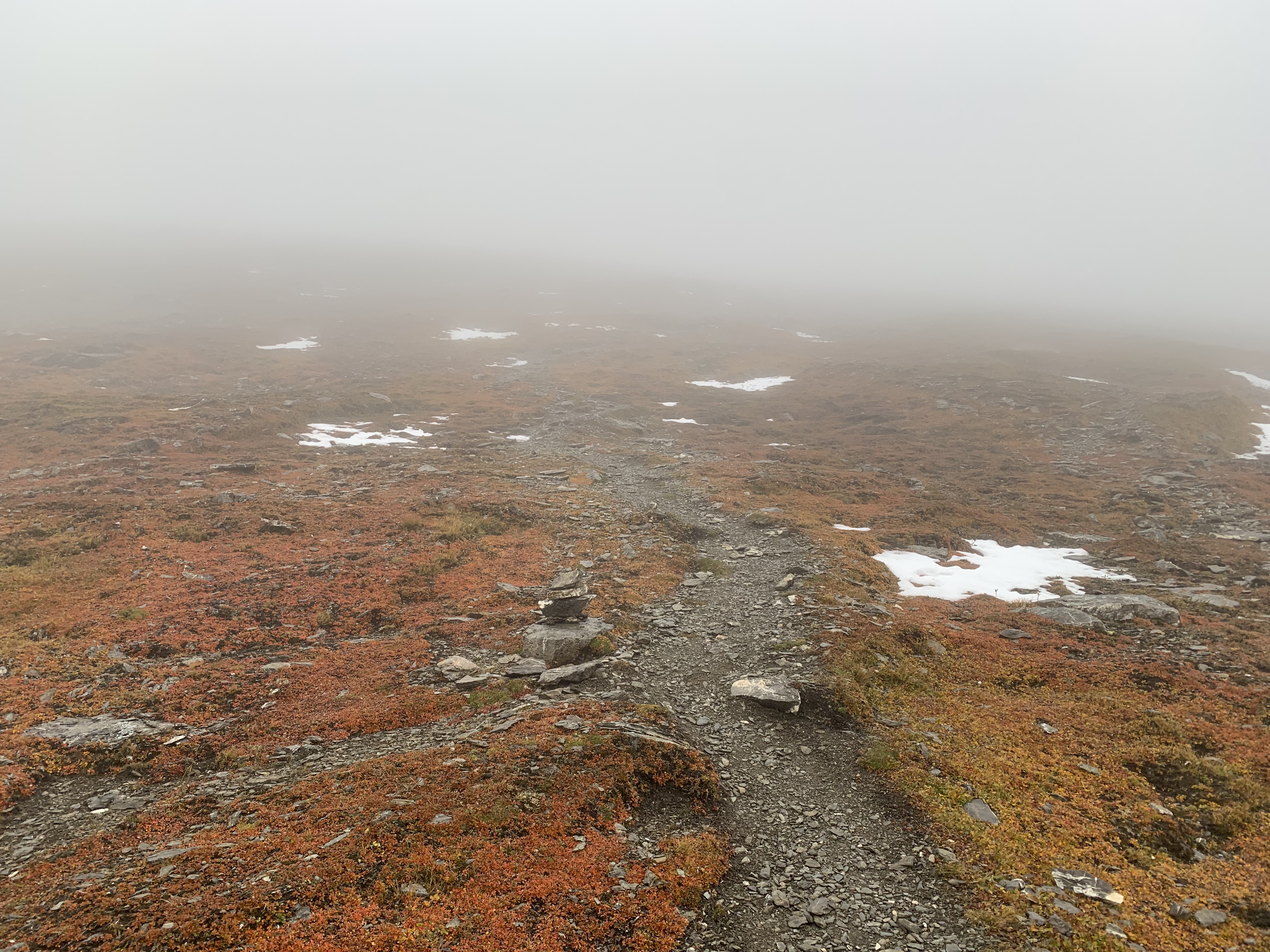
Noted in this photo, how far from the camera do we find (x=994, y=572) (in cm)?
2633

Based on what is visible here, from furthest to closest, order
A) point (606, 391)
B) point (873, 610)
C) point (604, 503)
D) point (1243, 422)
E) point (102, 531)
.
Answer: point (606, 391) < point (1243, 422) < point (604, 503) < point (102, 531) < point (873, 610)

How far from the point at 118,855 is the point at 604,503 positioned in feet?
82.6

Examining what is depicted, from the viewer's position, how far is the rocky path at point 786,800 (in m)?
9.77

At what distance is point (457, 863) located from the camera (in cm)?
1020

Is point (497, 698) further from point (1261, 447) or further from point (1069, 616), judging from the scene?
point (1261, 447)

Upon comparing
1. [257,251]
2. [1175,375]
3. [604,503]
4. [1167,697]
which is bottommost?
[604,503]

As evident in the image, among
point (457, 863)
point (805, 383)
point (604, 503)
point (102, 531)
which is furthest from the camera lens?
point (805, 383)

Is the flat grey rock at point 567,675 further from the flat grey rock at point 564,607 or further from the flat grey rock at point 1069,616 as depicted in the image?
Result: the flat grey rock at point 1069,616

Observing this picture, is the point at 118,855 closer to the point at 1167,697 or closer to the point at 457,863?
the point at 457,863

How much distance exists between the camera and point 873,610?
21.5 m

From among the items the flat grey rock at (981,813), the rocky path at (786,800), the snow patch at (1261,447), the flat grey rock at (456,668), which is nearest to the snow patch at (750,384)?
the snow patch at (1261,447)

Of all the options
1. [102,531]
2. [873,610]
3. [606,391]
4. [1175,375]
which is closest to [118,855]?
[102,531]

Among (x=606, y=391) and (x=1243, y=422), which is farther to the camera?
(x=606, y=391)

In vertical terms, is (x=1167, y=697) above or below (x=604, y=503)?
above
